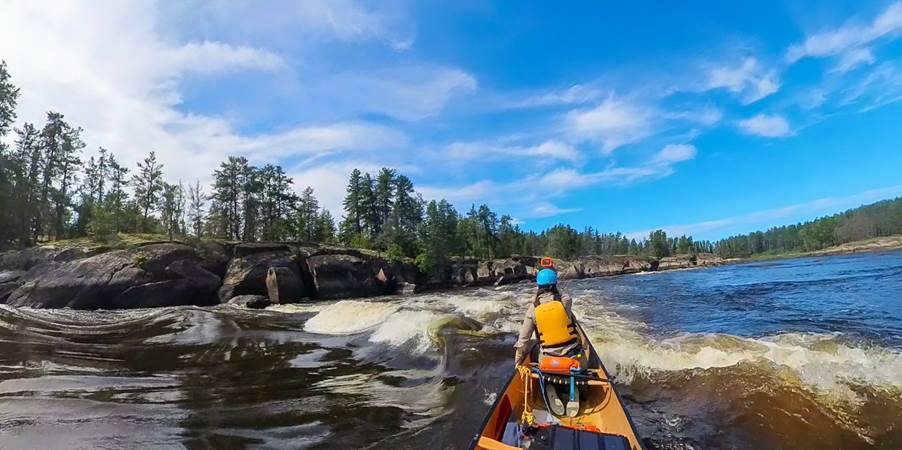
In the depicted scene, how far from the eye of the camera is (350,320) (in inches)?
761

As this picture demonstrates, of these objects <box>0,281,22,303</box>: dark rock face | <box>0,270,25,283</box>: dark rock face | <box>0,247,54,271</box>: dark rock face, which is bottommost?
<box>0,281,22,303</box>: dark rock face

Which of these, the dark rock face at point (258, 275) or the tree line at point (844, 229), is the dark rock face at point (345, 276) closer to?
the dark rock face at point (258, 275)

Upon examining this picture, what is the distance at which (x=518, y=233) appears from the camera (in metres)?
120

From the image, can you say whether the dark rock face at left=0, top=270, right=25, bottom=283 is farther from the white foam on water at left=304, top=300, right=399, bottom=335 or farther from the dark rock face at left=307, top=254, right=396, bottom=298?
the white foam on water at left=304, top=300, right=399, bottom=335

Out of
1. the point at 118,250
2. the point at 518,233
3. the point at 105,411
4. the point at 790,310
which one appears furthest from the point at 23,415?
the point at 518,233

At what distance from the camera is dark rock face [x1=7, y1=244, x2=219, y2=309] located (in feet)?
109

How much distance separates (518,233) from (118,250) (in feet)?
310

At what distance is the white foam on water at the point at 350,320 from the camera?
17984 mm

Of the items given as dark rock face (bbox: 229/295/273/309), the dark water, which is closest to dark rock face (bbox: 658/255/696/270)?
dark rock face (bbox: 229/295/273/309)

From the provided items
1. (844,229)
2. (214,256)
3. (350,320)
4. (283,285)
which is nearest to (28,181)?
(214,256)

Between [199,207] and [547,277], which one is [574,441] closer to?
[547,277]

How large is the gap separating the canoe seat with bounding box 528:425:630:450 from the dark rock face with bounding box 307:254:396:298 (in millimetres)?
46356

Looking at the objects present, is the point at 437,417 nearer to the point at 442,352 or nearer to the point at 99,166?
the point at 442,352

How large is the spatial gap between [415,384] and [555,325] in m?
4.61
